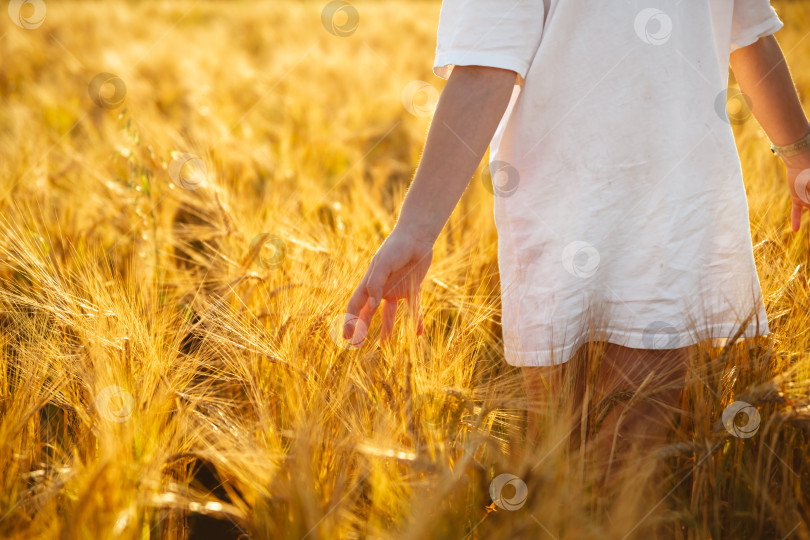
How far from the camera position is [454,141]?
0.76 meters

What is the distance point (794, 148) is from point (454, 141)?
0.68 metres

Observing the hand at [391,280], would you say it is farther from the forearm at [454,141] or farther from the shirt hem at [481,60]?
the shirt hem at [481,60]

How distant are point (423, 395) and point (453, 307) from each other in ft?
A: 1.04

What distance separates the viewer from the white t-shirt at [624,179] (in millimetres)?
807

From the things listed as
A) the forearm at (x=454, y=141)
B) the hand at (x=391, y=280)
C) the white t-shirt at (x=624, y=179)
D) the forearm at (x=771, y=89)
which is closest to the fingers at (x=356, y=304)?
the hand at (x=391, y=280)

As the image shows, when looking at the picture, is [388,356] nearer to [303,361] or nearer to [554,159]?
[303,361]

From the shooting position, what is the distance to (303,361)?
92 centimetres

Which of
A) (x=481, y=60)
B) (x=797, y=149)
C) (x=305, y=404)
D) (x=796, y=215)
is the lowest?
(x=305, y=404)

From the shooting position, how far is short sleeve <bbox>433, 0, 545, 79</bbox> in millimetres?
752

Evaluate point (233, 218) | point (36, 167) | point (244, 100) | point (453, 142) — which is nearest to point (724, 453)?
point (453, 142)

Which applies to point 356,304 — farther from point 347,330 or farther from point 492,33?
point 492,33

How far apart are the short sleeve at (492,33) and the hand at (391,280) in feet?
0.78

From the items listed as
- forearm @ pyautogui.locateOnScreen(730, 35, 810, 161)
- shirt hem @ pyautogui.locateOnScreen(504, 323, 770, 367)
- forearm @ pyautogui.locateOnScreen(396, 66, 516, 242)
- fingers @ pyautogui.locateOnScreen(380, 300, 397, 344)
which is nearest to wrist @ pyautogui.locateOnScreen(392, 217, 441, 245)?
forearm @ pyautogui.locateOnScreen(396, 66, 516, 242)

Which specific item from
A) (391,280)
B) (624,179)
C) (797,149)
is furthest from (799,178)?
(391,280)
